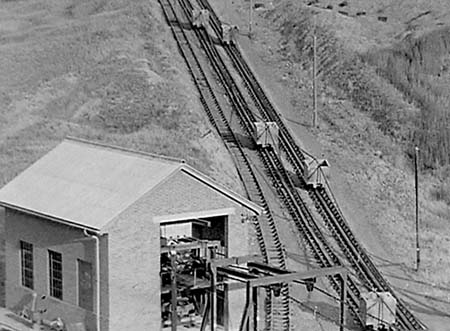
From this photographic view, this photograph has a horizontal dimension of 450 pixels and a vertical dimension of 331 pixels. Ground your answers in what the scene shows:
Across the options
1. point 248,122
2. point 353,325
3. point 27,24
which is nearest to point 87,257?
point 353,325

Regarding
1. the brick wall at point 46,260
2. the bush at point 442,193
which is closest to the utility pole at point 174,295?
the brick wall at point 46,260

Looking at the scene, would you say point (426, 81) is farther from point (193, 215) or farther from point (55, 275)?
point (55, 275)

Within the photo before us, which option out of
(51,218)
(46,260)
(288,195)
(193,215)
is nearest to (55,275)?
(46,260)

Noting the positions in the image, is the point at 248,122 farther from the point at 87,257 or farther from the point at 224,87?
the point at 87,257

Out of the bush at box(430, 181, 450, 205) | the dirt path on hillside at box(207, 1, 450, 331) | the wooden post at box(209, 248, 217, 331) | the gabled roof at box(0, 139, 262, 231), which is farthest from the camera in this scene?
the bush at box(430, 181, 450, 205)

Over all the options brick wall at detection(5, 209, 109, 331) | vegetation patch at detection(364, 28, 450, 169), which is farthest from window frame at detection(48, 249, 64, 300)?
vegetation patch at detection(364, 28, 450, 169)

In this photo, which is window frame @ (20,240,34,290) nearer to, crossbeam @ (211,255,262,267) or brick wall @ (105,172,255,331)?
brick wall @ (105,172,255,331)

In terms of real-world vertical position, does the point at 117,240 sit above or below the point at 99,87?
above
